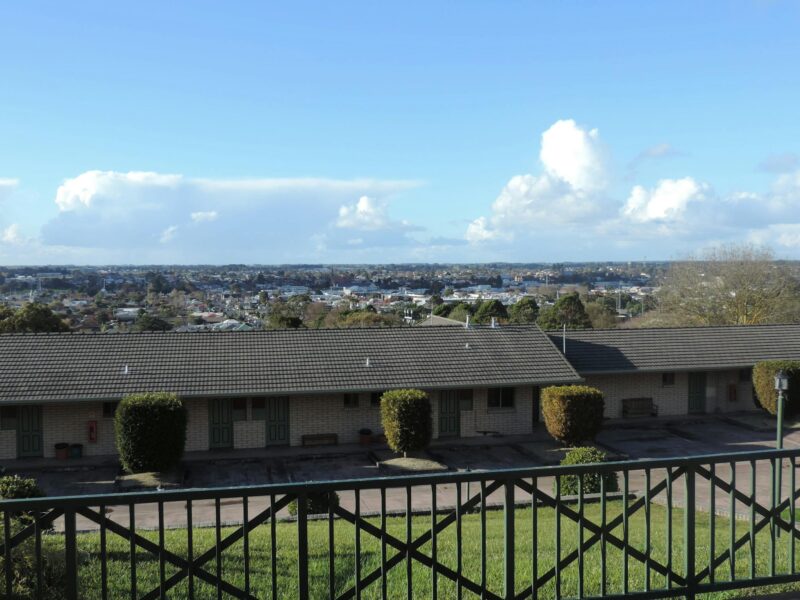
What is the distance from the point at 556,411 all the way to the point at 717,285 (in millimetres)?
27651

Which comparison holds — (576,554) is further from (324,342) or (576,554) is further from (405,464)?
(324,342)

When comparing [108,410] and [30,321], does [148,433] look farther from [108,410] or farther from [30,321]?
[30,321]

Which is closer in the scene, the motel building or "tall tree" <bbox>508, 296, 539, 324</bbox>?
the motel building

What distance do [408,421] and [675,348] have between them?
12989 millimetres

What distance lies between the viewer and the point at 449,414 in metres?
25.6

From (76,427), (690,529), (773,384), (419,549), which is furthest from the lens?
(773,384)

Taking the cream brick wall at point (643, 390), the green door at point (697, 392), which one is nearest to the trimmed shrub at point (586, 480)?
the cream brick wall at point (643, 390)

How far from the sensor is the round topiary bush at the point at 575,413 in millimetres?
23453

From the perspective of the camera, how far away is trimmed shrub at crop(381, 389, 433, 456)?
73.3ft

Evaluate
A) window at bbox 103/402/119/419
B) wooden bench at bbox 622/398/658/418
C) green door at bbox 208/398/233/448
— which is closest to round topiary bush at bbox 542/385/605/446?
wooden bench at bbox 622/398/658/418

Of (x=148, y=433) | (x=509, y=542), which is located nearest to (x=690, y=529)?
(x=509, y=542)

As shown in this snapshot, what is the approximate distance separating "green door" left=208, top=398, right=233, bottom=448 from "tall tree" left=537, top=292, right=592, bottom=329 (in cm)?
3634

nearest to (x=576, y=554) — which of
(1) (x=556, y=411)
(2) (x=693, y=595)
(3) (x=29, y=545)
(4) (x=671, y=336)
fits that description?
(2) (x=693, y=595)

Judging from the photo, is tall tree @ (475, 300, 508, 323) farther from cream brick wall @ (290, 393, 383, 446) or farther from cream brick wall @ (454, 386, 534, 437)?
cream brick wall @ (290, 393, 383, 446)
